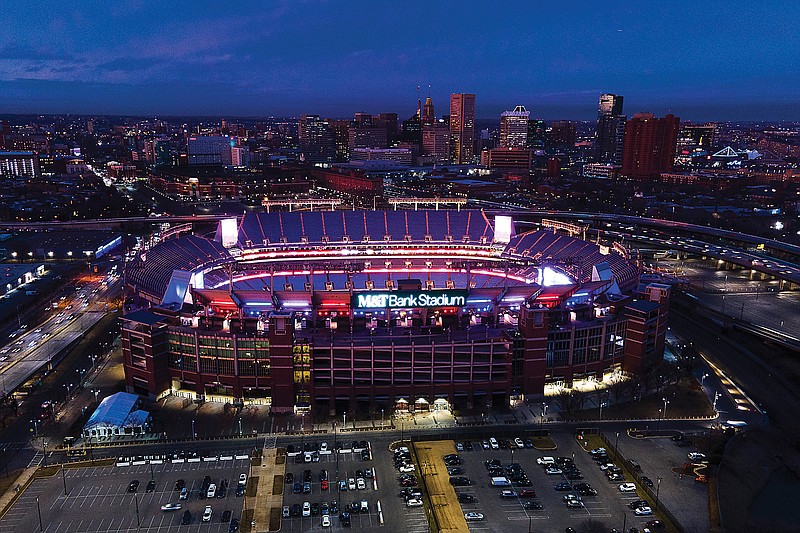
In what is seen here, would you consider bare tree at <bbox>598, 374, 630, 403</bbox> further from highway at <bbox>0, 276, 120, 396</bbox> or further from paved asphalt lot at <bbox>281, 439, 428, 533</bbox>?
highway at <bbox>0, 276, 120, 396</bbox>

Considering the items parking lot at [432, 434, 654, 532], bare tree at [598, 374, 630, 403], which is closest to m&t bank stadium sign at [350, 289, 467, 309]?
parking lot at [432, 434, 654, 532]

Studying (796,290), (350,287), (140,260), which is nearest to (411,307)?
(350,287)

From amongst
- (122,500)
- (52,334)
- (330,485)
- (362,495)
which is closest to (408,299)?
(330,485)

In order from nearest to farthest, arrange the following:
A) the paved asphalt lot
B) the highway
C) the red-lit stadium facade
Result: the paved asphalt lot, the red-lit stadium facade, the highway

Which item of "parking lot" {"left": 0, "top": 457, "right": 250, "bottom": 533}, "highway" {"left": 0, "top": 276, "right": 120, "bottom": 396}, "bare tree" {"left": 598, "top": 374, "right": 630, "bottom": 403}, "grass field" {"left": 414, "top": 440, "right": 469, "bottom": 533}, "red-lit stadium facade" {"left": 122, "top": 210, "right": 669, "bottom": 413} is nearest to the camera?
"parking lot" {"left": 0, "top": 457, "right": 250, "bottom": 533}

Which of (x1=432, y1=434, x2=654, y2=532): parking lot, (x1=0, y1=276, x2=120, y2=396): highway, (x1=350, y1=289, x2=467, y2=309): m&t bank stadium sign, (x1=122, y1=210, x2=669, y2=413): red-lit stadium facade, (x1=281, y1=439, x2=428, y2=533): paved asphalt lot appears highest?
(x1=350, y1=289, x2=467, y2=309): m&t bank stadium sign

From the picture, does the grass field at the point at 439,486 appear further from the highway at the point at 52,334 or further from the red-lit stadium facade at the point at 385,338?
the highway at the point at 52,334

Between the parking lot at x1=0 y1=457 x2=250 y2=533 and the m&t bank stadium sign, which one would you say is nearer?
the parking lot at x1=0 y1=457 x2=250 y2=533

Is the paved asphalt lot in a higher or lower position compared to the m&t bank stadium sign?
lower
